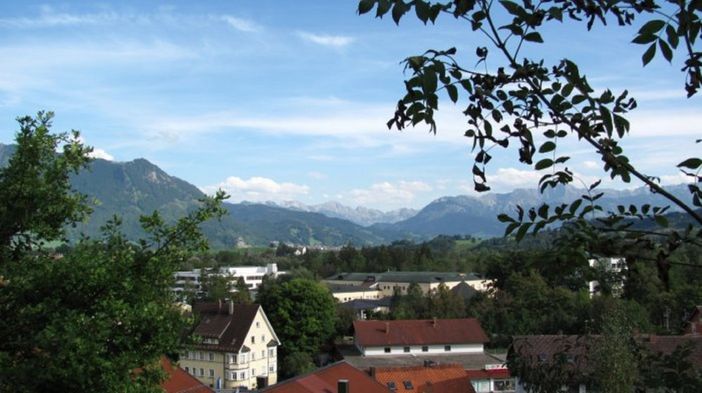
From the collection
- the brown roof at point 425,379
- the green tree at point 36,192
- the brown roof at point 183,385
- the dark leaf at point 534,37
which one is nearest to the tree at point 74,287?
the green tree at point 36,192

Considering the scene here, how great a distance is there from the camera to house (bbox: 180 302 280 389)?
39.7m

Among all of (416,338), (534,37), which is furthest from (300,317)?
(534,37)

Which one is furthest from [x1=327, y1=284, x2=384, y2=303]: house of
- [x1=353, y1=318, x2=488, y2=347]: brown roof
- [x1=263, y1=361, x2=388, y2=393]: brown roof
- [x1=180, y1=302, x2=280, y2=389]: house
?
[x1=263, y1=361, x2=388, y2=393]: brown roof

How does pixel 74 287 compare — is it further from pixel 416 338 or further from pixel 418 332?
pixel 418 332

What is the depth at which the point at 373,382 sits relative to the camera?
23281mm

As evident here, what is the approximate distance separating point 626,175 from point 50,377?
5098 millimetres

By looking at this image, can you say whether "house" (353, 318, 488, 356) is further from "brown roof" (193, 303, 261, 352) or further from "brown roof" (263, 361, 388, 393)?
"brown roof" (263, 361, 388, 393)

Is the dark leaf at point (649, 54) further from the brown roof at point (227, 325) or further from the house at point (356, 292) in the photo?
the house at point (356, 292)

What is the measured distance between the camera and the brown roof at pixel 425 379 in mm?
29375

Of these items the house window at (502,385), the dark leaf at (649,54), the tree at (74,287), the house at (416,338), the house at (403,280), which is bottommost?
the house window at (502,385)

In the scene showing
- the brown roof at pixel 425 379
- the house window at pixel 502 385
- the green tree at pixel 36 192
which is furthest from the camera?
the house window at pixel 502 385

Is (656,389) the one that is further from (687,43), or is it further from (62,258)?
(62,258)

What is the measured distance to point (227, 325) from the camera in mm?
41844

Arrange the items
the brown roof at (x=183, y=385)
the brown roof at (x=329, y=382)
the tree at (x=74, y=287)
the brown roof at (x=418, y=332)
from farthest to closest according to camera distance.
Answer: the brown roof at (x=418, y=332)
the brown roof at (x=329, y=382)
the brown roof at (x=183, y=385)
the tree at (x=74, y=287)
